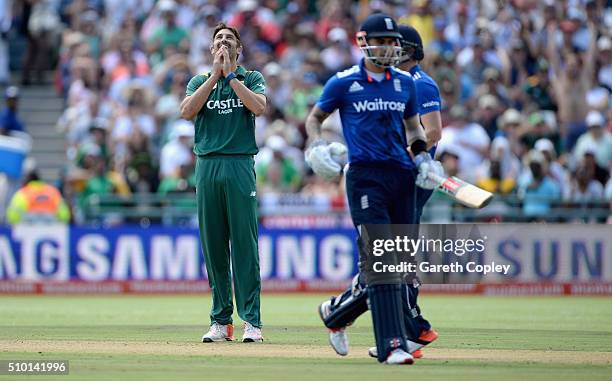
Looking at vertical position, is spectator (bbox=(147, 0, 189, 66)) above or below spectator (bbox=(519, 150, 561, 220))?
above

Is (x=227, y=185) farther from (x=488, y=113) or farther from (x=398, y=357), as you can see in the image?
(x=488, y=113)

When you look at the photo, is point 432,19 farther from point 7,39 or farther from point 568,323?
point 568,323

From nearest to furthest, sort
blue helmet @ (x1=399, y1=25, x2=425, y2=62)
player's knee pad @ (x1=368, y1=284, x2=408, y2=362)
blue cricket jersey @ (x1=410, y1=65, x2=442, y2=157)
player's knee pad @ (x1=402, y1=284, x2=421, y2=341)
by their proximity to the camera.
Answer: player's knee pad @ (x1=368, y1=284, x2=408, y2=362)
player's knee pad @ (x1=402, y1=284, x2=421, y2=341)
blue cricket jersey @ (x1=410, y1=65, x2=442, y2=157)
blue helmet @ (x1=399, y1=25, x2=425, y2=62)

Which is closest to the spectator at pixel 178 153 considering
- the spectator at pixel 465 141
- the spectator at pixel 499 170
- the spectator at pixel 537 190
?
the spectator at pixel 465 141

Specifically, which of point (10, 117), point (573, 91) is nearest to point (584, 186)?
point (573, 91)

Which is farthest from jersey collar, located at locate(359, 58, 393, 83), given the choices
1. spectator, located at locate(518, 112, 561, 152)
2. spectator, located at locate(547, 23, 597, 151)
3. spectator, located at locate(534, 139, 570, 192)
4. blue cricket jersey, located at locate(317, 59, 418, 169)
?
spectator, located at locate(547, 23, 597, 151)

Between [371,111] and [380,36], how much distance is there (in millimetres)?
573

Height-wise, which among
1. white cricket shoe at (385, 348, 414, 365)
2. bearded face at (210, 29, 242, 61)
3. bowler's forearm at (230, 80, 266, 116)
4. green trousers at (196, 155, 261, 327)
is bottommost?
white cricket shoe at (385, 348, 414, 365)

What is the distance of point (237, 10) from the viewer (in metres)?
25.1

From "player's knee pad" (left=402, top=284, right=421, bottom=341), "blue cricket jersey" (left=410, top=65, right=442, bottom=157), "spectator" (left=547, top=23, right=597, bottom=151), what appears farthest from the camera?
"spectator" (left=547, top=23, right=597, bottom=151)

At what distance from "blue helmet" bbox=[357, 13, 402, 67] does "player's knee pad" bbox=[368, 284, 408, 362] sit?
170 centimetres

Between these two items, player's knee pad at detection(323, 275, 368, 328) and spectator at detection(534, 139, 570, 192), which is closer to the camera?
player's knee pad at detection(323, 275, 368, 328)

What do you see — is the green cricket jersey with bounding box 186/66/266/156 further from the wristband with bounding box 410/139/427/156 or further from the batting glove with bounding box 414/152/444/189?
the batting glove with bounding box 414/152/444/189

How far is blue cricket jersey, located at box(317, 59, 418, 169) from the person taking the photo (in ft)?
32.2
